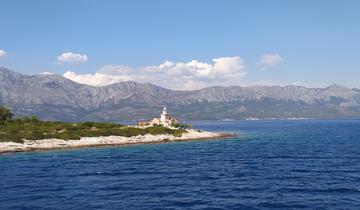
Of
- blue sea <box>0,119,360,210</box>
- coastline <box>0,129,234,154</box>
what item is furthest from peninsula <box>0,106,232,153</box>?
blue sea <box>0,119,360,210</box>

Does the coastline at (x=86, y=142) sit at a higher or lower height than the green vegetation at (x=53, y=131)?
lower

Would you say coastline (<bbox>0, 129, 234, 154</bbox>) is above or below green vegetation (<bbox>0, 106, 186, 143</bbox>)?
below

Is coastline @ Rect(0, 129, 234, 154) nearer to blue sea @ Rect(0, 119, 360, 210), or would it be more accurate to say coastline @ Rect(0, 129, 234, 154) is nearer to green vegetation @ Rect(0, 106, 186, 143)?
green vegetation @ Rect(0, 106, 186, 143)

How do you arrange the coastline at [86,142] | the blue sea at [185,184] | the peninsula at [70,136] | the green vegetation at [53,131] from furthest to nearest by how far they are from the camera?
1. the green vegetation at [53,131]
2. the peninsula at [70,136]
3. the coastline at [86,142]
4. the blue sea at [185,184]

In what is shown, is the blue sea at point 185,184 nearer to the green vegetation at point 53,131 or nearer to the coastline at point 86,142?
the coastline at point 86,142

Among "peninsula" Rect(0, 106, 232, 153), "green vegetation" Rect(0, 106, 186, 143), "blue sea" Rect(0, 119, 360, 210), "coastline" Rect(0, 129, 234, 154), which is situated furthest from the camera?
"green vegetation" Rect(0, 106, 186, 143)

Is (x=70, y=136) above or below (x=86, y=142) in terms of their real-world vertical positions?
above

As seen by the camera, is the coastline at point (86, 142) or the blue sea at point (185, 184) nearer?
the blue sea at point (185, 184)

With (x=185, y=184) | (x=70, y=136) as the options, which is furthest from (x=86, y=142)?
(x=185, y=184)

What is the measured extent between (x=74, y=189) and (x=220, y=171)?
25.7 metres

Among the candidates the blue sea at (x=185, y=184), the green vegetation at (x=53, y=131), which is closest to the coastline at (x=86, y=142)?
the green vegetation at (x=53, y=131)

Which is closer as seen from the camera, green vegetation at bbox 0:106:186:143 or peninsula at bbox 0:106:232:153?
peninsula at bbox 0:106:232:153

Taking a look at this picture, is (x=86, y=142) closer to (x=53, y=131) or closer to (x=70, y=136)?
(x=70, y=136)

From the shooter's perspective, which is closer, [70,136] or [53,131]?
[70,136]
